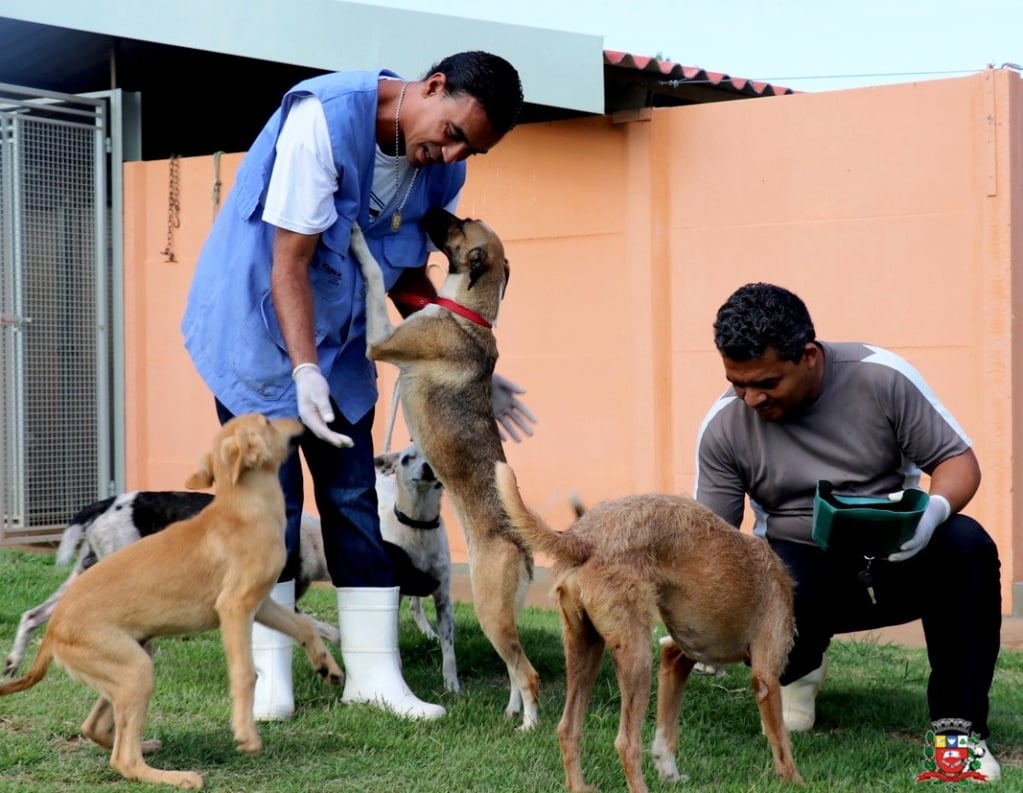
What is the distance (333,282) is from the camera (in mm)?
4793

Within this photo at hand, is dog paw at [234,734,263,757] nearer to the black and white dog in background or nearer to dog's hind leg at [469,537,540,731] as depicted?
dog's hind leg at [469,537,540,731]

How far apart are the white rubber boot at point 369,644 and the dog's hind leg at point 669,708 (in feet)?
3.41

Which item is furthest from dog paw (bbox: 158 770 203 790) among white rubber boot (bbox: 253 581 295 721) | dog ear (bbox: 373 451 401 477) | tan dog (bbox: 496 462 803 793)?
dog ear (bbox: 373 451 401 477)

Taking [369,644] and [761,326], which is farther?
[369,644]

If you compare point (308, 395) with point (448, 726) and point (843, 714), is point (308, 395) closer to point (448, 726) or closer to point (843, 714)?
point (448, 726)

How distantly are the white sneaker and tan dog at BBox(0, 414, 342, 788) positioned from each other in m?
2.13

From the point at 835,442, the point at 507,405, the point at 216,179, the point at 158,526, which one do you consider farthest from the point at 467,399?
the point at 216,179

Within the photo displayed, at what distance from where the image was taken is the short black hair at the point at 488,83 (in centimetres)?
445

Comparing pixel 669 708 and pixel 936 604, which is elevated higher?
pixel 936 604

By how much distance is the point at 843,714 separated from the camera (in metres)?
4.96

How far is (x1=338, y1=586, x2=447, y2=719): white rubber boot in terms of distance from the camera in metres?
4.88

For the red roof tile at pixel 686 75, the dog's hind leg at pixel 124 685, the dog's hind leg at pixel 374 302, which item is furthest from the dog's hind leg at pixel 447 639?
the red roof tile at pixel 686 75

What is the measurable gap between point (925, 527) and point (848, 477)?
375 millimetres

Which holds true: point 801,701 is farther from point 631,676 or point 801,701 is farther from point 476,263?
point 476,263
